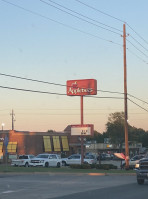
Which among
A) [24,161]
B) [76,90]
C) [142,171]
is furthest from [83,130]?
[142,171]

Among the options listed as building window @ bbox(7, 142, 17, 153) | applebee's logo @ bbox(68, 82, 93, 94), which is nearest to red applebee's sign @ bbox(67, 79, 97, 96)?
applebee's logo @ bbox(68, 82, 93, 94)

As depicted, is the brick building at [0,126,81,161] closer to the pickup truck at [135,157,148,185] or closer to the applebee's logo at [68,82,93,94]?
the applebee's logo at [68,82,93,94]

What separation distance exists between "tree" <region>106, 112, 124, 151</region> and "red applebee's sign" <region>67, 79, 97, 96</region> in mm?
39375

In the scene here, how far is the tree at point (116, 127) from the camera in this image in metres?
84.4

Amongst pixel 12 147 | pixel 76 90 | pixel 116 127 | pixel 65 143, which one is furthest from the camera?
pixel 116 127

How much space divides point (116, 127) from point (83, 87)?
40756 millimetres

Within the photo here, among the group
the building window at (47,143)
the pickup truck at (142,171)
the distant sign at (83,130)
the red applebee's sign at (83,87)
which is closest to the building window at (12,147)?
the building window at (47,143)

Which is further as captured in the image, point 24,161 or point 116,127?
point 116,127

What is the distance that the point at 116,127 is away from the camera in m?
84.6

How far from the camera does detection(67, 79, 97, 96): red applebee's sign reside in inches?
1774

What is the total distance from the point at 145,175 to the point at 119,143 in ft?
219

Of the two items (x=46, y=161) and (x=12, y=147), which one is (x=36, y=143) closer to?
(x=12, y=147)

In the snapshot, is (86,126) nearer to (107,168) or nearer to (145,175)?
(107,168)

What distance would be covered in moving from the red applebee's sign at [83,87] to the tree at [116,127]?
1550 inches
